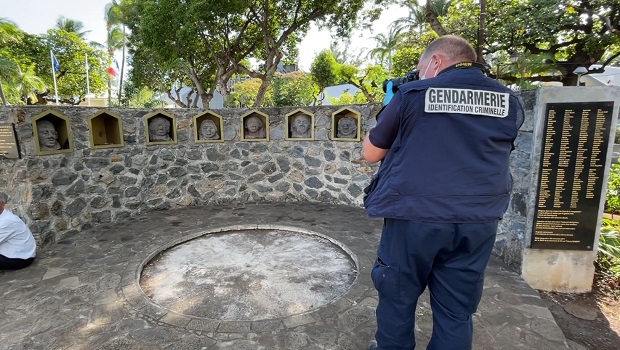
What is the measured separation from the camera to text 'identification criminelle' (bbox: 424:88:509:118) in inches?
49.6

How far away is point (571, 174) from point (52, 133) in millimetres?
4815

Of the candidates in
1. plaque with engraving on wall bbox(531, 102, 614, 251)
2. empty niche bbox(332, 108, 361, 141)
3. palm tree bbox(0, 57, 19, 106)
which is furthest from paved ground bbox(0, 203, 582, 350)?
palm tree bbox(0, 57, 19, 106)

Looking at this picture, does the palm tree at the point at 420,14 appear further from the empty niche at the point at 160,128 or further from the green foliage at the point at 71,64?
the green foliage at the point at 71,64

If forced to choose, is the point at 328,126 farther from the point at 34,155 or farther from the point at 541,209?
the point at 34,155

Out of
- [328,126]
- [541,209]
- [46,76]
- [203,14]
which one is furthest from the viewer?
[46,76]

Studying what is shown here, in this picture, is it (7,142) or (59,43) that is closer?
(7,142)

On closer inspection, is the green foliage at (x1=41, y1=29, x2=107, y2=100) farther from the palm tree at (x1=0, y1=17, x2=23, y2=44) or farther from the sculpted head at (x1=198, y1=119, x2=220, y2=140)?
the sculpted head at (x1=198, y1=119, x2=220, y2=140)

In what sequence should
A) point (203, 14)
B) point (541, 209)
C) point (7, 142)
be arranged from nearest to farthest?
point (541, 209) < point (7, 142) < point (203, 14)

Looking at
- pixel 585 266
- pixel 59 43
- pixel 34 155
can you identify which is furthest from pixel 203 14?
pixel 59 43

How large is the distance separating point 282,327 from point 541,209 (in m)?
2.19

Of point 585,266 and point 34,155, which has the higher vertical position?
point 34,155

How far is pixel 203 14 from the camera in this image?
9.19m

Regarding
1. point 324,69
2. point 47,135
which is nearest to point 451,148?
point 47,135

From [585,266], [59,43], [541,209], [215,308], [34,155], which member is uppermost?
[59,43]
